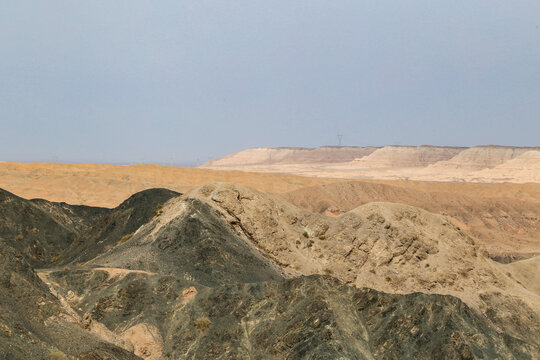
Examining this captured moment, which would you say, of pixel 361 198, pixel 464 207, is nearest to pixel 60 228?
pixel 361 198

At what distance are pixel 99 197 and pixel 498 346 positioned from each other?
2893 inches

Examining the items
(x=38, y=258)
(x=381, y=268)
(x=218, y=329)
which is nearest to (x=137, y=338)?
(x=218, y=329)

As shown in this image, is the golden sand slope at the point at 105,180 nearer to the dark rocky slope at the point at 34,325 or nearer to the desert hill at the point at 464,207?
the desert hill at the point at 464,207

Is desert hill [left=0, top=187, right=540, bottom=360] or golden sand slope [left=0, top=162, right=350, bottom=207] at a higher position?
golden sand slope [left=0, top=162, right=350, bottom=207]

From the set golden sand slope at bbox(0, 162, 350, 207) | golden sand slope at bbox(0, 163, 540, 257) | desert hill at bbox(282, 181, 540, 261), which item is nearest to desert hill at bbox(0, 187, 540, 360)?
golden sand slope at bbox(0, 163, 540, 257)

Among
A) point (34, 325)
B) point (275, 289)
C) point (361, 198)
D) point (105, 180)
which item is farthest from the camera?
point (105, 180)

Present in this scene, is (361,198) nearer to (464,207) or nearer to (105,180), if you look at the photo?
(464,207)

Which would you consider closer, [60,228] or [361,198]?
[60,228]

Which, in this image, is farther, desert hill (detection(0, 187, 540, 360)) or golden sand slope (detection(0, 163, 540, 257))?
golden sand slope (detection(0, 163, 540, 257))

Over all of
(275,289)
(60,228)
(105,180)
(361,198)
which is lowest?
(60,228)

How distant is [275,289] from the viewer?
25391 mm

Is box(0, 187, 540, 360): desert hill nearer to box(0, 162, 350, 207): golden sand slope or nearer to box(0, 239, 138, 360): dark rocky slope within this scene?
box(0, 239, 138, 360): dark rocky slope

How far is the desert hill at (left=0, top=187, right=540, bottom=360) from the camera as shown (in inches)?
891

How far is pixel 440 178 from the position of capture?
581 ft
